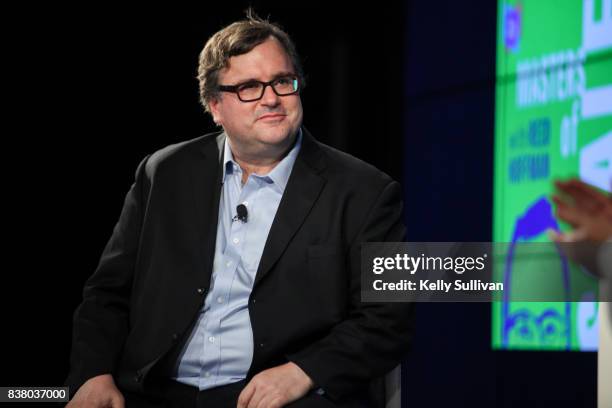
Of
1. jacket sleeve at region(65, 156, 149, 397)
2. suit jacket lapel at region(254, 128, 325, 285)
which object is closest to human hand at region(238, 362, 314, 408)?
suit jacket lapel at region(254, 128, 325, 285)

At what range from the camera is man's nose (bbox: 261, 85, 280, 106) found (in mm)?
2092

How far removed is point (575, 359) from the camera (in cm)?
340

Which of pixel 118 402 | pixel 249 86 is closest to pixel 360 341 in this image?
pixel 118 402

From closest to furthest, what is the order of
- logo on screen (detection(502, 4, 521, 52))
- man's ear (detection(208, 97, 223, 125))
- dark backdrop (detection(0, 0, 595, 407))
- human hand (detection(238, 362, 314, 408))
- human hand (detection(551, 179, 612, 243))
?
human hand (detection(551, 179, 612, 243)), human hand (detection(238, 362, 314, 408)), man's ear (detection(208, 97, 223, 125)), dark backdrop (detection(0, 0, 595, 407)), logo on screen (detection(502, 4, 521, 52))

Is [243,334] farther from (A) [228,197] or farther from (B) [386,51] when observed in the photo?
(B) [386,51]

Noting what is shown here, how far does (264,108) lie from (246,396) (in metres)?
0.78

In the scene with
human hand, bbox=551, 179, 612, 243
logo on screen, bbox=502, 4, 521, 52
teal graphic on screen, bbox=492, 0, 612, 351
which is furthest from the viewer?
logo on screen, bbox=502, 4, 521, 52

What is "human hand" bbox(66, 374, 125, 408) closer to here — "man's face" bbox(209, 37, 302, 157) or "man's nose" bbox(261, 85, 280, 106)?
"man's face" bbox(209, 37, 302, 157)

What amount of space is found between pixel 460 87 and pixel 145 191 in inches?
85.8

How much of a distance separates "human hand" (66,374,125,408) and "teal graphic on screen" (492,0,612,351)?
1.66m

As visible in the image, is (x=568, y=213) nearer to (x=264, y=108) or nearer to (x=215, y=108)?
(x=264, y=108)

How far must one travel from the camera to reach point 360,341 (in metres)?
1.89

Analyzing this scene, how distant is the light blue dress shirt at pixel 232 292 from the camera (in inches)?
A: 77.5

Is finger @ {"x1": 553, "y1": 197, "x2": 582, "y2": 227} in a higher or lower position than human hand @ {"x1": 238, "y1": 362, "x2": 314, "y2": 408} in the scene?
higher
